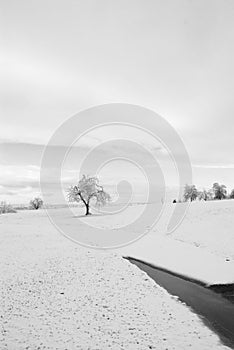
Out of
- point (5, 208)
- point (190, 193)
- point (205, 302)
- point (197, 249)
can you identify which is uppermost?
point (190, 193)

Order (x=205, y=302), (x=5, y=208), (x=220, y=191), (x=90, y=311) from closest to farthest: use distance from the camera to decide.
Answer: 1. (x=90, y=311)
2. (x=205, y=302)
3. (x=5, y=208)
4. (x=220, y=191)

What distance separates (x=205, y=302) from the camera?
11273 millimetres

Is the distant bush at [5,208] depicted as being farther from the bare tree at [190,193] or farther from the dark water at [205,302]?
the dark water at [205,302]

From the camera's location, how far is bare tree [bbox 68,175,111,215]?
209ft

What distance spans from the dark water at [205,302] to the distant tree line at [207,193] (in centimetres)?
8549

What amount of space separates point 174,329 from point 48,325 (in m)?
3.80

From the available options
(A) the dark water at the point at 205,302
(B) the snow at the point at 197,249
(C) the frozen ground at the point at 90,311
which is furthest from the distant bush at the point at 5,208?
(A) the dark water at the point at 205,302

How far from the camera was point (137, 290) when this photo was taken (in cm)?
1236

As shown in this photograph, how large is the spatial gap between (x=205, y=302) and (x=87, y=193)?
53445 millimetres

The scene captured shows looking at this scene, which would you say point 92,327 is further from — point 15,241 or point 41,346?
point 15,241

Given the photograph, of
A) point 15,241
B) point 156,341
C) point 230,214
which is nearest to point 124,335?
point 156,341

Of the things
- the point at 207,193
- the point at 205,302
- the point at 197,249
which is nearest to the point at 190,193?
the point at 207,193

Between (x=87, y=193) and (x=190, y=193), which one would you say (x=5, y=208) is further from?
(x=190, y=193)

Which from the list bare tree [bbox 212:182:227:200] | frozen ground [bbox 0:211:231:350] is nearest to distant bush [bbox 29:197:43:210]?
bare tree [bbox 212:182:227:200]
